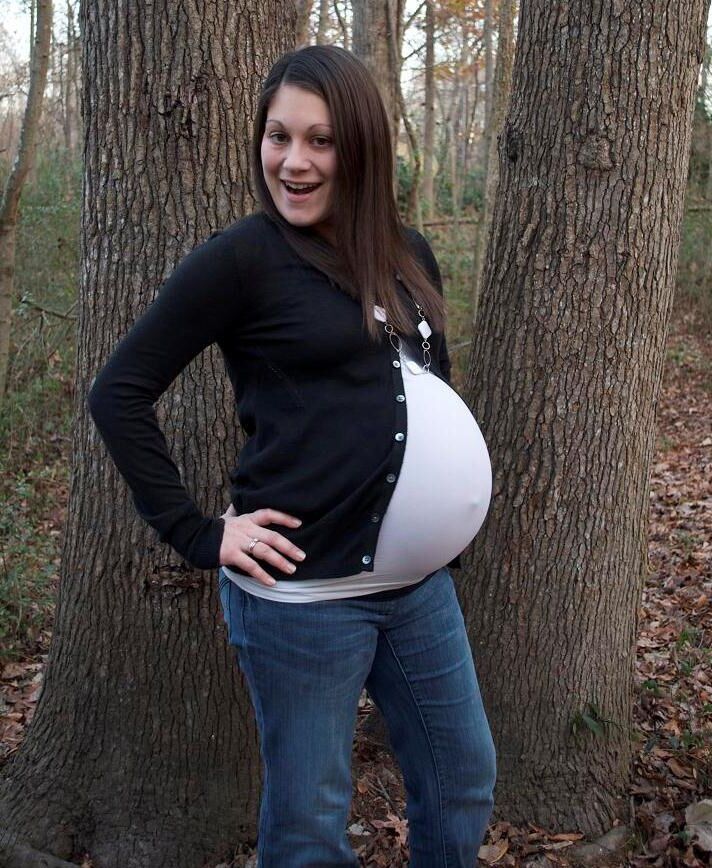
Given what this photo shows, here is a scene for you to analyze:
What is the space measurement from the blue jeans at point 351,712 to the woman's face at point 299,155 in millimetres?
877

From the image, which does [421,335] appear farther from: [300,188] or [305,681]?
[305,681]

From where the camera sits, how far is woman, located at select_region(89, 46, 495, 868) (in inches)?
76.9

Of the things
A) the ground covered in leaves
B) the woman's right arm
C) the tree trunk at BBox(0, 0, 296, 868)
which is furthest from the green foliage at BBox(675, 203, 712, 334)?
the woman's right arm

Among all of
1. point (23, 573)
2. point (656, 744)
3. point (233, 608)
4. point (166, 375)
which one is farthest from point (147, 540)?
point (23, 573)

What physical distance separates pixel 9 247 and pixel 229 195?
4.82 metres

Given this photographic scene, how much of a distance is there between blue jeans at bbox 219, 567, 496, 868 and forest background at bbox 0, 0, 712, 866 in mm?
975

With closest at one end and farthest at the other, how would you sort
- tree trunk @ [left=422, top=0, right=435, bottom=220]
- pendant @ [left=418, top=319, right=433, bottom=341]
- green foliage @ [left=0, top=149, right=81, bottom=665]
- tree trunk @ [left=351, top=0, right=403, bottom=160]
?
pendant @ [left=418, top=319, right=433, bottom=341] → green foliage @ [left=0, top=149, right=81, bottom=665] → tree trunk @ [left=351, top=0, right=403, bottom=160] → tree trunk @ [left=422, top=0, right=435, bottom=220]

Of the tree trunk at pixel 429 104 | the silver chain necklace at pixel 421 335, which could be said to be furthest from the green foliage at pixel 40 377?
the tree trunk at pixel 429 104

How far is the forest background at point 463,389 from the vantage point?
3168mm

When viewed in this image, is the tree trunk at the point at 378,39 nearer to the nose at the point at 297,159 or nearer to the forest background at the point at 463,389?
the forest background at the point at 463,389

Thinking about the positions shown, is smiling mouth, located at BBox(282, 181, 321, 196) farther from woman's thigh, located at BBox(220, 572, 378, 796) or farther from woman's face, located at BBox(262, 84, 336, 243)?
woman's thigh, located at BBox(220, 572, 378, 796)

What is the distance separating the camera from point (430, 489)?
2006mm

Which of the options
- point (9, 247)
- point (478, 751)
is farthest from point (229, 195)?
point (9, 247)

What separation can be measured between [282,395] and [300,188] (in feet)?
1.52
